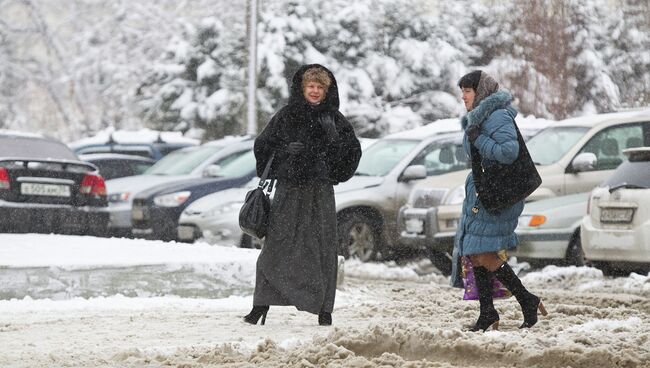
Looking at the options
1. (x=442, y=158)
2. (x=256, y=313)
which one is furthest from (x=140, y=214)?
(x=256, y=313)

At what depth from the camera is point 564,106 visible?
83.8 ft

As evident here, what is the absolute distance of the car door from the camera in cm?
1509

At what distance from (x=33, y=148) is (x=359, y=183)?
365 centimetres

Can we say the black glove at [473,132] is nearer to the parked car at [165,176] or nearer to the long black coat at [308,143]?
the long black coat at [308,143]

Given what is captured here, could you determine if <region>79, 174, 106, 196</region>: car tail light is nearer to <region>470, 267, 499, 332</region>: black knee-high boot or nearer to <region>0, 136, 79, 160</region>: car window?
<region>0, 136, 79, 160</region>: car window

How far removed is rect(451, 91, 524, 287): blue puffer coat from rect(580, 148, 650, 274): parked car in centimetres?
391

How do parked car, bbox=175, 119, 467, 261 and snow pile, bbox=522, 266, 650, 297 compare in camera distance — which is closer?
snow pile, bbox=522, 266, 650, 297

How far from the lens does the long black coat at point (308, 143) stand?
8.94 m

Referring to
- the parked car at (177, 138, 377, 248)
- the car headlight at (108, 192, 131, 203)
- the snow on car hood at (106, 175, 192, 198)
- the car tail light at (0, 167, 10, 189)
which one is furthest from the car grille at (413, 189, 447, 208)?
the car headlight at (108, 192, 131, 203)

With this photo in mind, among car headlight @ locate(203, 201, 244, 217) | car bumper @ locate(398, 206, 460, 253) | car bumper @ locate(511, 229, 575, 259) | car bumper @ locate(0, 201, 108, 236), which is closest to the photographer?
car bumper @ locate(511, 229, 575, 259)

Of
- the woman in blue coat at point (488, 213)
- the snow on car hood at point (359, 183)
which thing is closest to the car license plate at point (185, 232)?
the snow on car hood at point (359, 183)

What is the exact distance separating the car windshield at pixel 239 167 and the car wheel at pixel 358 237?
112 inches

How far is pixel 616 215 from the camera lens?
39.8ft

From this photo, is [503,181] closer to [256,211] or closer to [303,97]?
[303,97]
